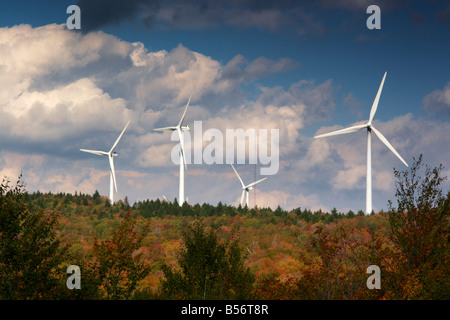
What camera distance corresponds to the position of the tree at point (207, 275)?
4088 cm

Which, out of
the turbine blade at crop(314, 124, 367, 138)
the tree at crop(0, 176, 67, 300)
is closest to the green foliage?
the tree at crop(0, 176, 67, 300)

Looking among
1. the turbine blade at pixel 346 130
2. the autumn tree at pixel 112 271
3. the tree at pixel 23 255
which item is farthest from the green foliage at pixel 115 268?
the turbine blade at pixel 346 130

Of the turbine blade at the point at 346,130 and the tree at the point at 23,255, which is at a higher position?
the turbine blade at the point at 346,130

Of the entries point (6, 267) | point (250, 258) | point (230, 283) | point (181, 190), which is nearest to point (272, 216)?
point (181, 190)

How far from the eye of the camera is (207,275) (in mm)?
42188

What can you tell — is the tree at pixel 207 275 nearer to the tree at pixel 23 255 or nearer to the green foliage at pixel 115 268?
the green foliage at pixel 115 268

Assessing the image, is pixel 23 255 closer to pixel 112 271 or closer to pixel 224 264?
pixel 112 271

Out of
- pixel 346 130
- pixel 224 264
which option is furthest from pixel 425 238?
pixel 346 130

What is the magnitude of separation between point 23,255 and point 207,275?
15.0 m

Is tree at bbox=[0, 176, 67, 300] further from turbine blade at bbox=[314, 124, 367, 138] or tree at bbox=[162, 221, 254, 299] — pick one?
turbine blade at bbox=[314, 124, 367, 138]

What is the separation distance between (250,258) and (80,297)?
68327mm

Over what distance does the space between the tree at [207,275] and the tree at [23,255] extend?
9454 millimetres
